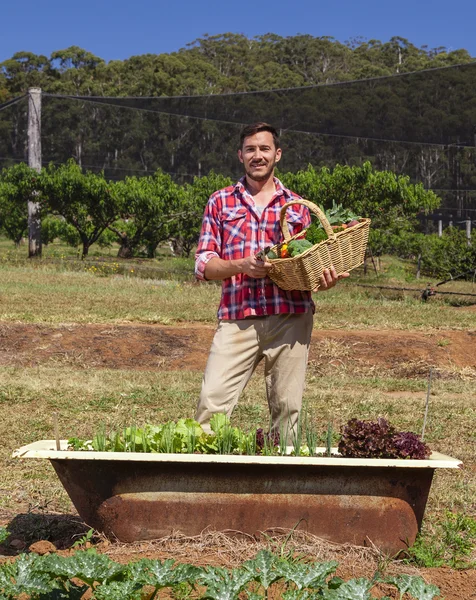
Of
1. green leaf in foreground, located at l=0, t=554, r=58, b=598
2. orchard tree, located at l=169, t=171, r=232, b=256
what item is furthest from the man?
orchard tree, located at l=169, t=171, r=232, b=256

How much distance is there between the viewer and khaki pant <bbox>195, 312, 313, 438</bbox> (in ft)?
12.6

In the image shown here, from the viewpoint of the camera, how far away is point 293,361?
3.89 meters

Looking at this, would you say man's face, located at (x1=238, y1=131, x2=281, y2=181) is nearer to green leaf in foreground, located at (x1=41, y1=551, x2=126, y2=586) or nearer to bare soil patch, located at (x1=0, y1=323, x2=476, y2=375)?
green leaf in foreground, located at (x1=41, y1=551, x2=126, y2=586)

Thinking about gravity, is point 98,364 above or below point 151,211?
below

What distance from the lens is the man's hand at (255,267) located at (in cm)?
365

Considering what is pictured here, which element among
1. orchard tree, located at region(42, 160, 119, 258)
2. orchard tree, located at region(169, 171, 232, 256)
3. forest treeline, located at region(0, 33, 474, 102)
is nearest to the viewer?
orchard tree, located at region(42, 160, 119, 258)

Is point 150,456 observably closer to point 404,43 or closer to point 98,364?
point 98,364

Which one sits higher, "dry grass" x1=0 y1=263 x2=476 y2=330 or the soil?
"dry grass" x1=0 y1=263 x2=476 y2=330

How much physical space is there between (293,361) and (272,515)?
732 mm

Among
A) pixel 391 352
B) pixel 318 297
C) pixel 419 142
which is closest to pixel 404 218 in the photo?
pixel 419 142

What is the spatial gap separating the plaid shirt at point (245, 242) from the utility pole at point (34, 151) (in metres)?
19.0

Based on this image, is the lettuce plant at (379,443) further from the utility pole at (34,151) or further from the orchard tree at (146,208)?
the orchard tree at (146,208)

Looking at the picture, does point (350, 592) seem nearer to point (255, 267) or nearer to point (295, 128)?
point (255, 267)

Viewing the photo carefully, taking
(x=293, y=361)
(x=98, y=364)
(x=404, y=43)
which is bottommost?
(x=98, y=364)
